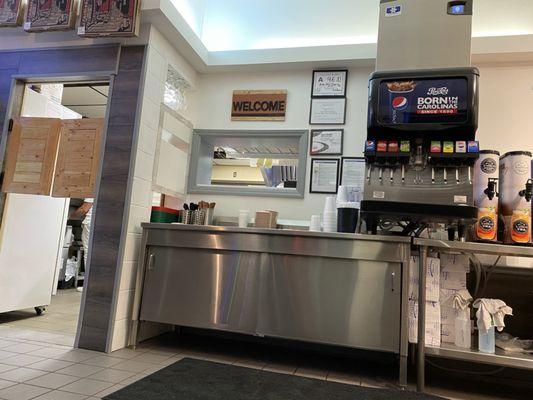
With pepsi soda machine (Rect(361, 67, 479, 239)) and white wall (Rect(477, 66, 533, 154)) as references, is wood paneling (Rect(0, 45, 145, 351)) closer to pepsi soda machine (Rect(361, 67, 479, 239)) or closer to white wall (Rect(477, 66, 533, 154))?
pepsi soda machine (Rect(361, 67, 479, 239))

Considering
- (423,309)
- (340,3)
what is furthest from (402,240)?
(340,3)

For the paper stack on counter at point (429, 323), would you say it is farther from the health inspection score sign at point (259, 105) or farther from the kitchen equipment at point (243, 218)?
the health inspection score sign at point (259, 105)

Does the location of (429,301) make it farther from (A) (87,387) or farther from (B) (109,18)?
(B) (109,18)

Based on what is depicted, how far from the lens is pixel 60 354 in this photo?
243 cm

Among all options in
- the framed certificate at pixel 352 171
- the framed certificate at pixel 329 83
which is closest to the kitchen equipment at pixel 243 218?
the framed certificate at pixel 352 171

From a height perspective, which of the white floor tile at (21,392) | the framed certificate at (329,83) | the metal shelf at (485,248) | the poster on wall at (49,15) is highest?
the poster on wall at (49,15)

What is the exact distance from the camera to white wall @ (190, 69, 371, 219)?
312 centimetres

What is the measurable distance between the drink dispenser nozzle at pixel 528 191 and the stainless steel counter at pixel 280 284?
698 mm

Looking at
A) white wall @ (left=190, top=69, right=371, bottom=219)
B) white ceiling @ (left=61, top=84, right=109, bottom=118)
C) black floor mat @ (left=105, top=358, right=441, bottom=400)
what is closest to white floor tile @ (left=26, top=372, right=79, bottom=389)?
black floor mat @ (left=105, top=358, right=441, bottom=400)

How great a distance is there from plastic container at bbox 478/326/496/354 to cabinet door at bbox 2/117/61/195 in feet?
10.5

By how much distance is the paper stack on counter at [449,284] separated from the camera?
7.38 feet

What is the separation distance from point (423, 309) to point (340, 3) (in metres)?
2.63

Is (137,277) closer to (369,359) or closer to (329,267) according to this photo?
(329,267)

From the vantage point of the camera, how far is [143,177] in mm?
2795
